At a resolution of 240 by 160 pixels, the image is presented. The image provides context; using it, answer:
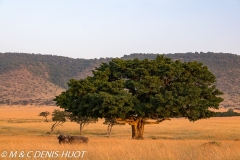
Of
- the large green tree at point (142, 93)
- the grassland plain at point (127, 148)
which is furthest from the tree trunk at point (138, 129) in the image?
the grassland plain at point (127, 148)

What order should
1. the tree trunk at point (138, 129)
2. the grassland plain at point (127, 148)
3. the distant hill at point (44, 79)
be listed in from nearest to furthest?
the grassland plain at point (127, 148) < the tree trunk at point (138, 129) < the distant hill at point (44, 79)

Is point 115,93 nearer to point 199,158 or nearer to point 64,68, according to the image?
point 199,158

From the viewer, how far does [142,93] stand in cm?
3350

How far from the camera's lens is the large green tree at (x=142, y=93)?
31.4 metres

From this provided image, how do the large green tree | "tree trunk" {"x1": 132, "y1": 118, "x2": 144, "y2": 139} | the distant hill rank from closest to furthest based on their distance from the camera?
the large green tree → "tree trunk" {"x1": 132, "y1": 118, "x2": 144, "y2": 139} → the distant hill

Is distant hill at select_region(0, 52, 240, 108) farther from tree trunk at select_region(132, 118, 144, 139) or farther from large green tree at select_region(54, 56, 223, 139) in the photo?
large green tree at select_region(54, 56, 223, 139)

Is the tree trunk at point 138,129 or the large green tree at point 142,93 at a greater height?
the large green tree at point 142,93

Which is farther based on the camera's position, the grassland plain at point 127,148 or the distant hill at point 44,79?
the distant hill at point 44,79

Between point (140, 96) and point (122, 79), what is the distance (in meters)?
2.09

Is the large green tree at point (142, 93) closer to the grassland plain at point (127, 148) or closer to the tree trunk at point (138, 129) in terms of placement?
the tree trunk at point (138, 129)

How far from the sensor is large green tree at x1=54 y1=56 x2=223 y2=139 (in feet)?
103

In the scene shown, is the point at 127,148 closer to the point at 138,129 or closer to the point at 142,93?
the point at 142,93

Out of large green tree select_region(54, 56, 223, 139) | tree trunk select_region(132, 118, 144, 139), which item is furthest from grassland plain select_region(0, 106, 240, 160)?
large green tree select_region(54, 56, 223, 139)

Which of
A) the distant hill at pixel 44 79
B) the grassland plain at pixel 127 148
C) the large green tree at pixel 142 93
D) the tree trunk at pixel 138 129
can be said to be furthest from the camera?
the distant hill at pixel 44 79
